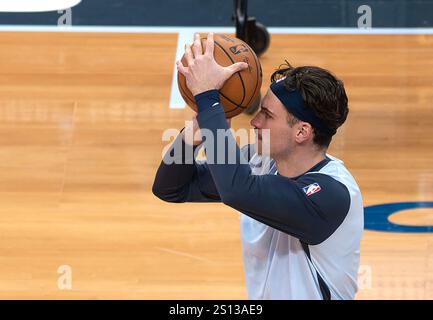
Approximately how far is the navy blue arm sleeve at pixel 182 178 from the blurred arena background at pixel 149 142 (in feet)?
6.04

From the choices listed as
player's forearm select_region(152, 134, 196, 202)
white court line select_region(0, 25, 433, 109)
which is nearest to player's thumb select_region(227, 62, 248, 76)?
player's forearm select_region(152, 134, 196, 202)

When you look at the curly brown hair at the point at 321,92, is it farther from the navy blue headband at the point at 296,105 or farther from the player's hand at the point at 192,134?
the player's hand at the point at 192,134

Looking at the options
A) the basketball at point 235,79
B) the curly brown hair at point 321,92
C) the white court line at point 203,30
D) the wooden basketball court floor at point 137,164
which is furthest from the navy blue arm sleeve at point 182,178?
the white court line at point 203,30

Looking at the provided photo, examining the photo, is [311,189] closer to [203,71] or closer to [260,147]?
[260,147]

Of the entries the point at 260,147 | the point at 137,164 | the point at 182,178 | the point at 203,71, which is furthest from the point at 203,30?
the point at 203,71

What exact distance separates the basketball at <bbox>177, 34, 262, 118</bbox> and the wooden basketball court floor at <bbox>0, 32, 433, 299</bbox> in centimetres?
216

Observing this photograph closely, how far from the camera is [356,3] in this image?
8391 mm

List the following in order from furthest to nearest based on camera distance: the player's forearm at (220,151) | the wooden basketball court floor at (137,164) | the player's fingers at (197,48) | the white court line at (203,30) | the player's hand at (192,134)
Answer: the white court line at (203,30) → the wooden basketball court floor at (137,164) → the player's hand at (192,134) → the player's fingers at (197,48) → the player's forearm at (220,151)

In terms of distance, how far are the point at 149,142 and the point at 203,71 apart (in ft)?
12.1

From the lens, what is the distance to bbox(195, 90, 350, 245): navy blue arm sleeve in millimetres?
2684

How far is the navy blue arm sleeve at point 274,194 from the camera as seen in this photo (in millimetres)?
2684

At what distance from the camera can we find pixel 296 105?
2857mm

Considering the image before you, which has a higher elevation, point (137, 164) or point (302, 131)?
point (302, 131)

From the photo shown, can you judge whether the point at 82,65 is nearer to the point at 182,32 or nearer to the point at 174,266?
the point at 182,32
